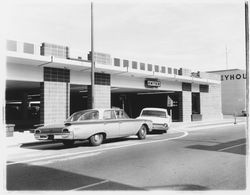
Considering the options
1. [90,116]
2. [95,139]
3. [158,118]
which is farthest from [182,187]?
[158,118]

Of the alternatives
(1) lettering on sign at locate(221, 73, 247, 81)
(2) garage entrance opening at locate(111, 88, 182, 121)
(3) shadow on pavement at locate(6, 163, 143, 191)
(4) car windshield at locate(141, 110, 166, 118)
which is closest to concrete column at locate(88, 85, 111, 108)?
(4) car windshield at locate(141, 110, 166, 118)

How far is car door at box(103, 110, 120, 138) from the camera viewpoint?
12.0 m

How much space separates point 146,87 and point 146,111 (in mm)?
7484

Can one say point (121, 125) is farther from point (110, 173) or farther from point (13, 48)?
point (13, 48)

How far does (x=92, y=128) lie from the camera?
1139 cm

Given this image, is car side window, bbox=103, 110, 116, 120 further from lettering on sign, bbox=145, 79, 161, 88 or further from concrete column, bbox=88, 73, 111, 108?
lettering on sign, bbox=145, 79, 161, 88

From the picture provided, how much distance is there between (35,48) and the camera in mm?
18156

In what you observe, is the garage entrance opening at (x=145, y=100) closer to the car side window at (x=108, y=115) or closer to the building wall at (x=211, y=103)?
the building wall at (x=211, y=103)

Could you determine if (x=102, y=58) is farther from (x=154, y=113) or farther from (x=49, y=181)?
(x=49, y=181)

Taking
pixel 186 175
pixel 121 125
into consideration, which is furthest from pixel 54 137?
pixel 186 175

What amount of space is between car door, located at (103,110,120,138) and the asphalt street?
1.63 meters

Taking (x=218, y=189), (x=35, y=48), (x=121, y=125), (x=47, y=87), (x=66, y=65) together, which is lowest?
(x=218, y=189)

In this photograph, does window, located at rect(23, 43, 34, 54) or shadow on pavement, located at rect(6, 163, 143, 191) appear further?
window, located at rect(23, 43, 34, 54)

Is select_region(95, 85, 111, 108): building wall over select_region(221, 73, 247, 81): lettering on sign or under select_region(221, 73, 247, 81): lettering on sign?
under
